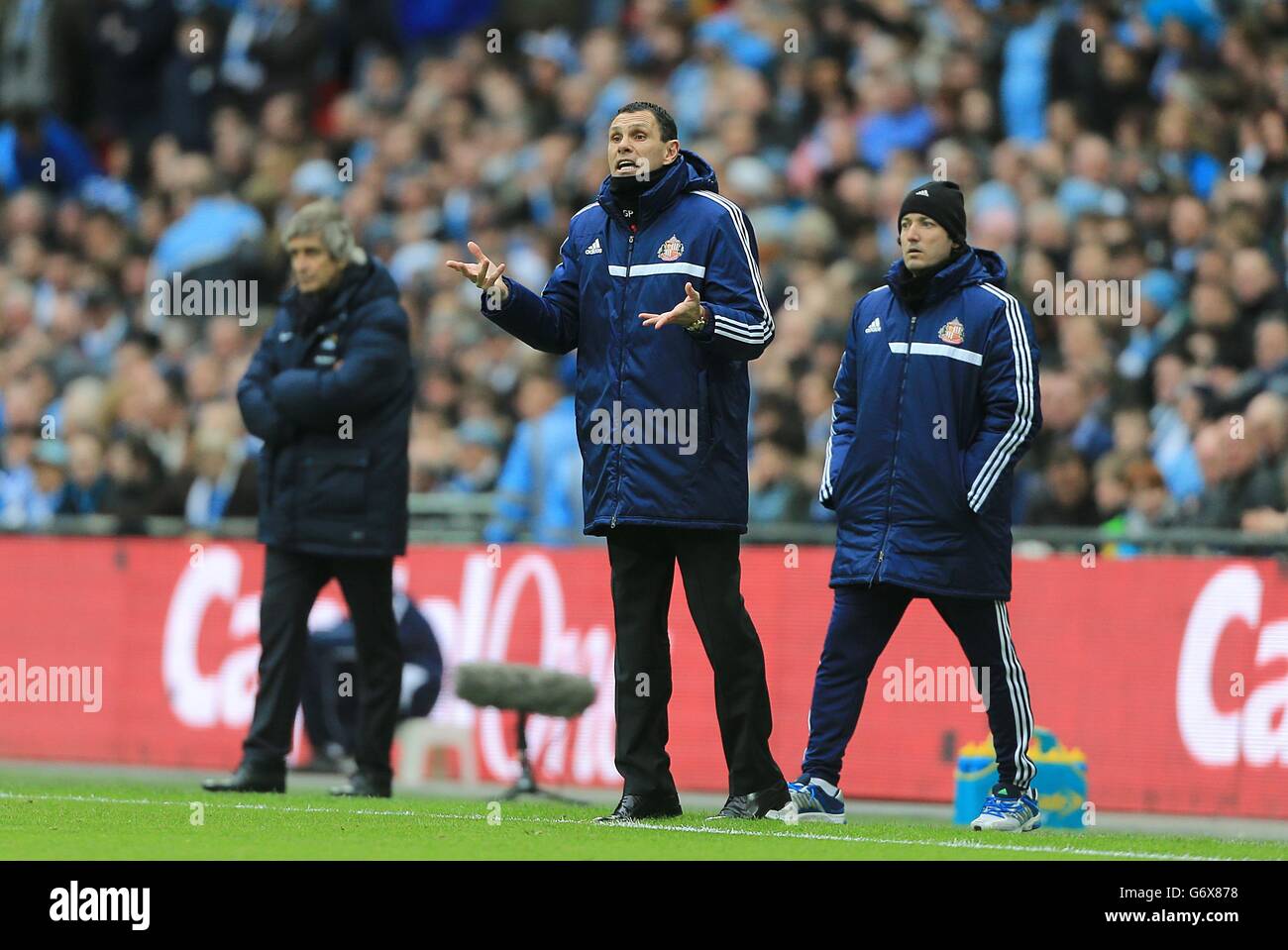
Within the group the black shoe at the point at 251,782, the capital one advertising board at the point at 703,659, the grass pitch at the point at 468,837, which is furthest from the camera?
the capital one advertising board at the point at 703,659

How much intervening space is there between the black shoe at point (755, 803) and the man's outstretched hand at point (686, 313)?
188 centimetres

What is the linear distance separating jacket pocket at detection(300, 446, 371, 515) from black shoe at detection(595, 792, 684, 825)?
2.45 metres

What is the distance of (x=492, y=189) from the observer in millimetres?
20547

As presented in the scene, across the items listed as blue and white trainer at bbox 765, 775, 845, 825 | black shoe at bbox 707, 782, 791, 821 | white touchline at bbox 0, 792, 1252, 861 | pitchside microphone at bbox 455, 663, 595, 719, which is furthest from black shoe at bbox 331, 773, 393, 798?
blue and white trainer at bbox 765, 775, 845, 825

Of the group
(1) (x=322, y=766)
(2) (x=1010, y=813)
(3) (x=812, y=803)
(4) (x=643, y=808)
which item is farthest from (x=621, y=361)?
(1) (x=322, y=766)

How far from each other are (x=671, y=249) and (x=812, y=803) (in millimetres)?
2205

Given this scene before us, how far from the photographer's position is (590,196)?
19438mm

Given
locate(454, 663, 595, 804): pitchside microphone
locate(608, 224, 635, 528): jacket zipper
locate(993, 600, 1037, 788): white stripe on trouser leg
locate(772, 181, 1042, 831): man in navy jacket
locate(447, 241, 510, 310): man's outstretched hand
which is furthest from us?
locate(454, 663, 595, 804): pitchside microphone

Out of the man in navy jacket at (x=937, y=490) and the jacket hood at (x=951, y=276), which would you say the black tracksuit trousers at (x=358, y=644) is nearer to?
the man in navy jacket at (x=937, y=490)

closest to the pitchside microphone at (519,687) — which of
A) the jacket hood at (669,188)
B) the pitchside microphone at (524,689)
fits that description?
the pitchside microphone at (524,689)

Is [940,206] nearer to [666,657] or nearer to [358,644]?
[666,657]

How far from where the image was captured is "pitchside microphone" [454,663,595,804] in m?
13.4

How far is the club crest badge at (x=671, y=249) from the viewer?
31.4 feet

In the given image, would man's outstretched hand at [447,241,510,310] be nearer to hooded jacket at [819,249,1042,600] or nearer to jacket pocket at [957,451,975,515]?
hooded jacket at [819,249,1042,600]
